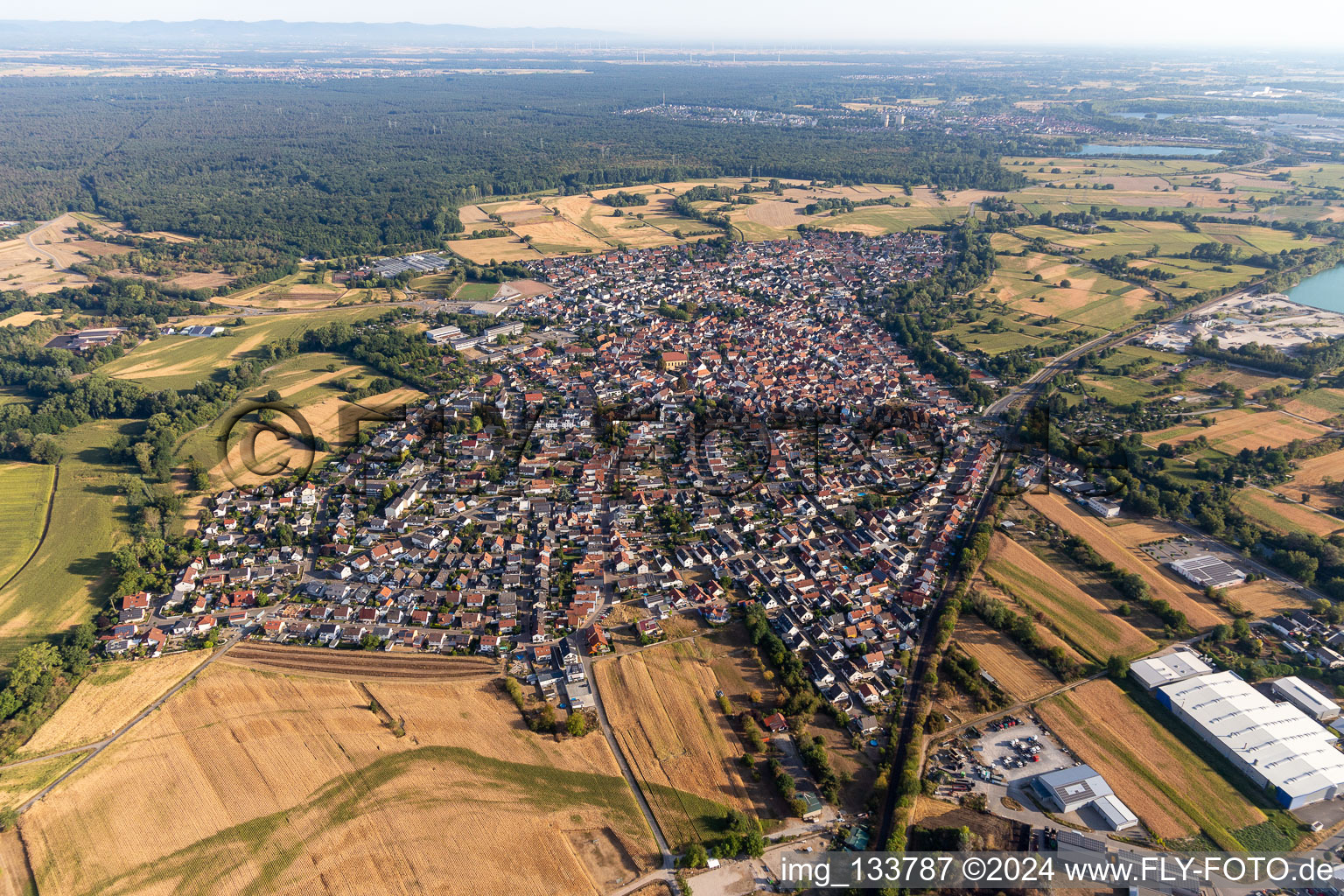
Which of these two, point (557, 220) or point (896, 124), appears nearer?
point (557, 220)

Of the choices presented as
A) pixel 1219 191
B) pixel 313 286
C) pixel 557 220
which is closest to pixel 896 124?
pixel 1219 191

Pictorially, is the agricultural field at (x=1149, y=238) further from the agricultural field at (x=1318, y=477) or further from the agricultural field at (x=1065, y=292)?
the agricultural field at (x=1318, y=477)

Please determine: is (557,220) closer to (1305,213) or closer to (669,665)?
(669,665)

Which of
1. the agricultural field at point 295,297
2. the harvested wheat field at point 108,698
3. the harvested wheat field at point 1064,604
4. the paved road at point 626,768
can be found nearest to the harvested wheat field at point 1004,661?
the harvested wheat field at point 1064,604

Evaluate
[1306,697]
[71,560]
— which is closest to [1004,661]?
[1306,697]

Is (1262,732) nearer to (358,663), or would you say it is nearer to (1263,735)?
(1263,735)

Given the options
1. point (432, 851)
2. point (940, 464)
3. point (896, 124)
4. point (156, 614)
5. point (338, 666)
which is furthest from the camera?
point (896, 124)
